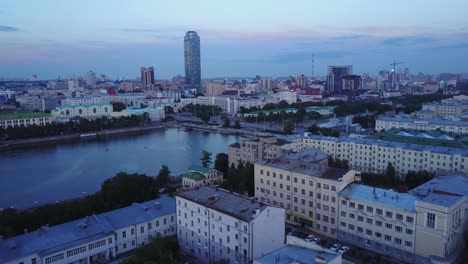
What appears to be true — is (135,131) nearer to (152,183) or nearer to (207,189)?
(152,183)

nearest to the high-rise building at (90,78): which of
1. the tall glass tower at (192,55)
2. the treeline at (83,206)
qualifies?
the tall glass tower at (192,55)

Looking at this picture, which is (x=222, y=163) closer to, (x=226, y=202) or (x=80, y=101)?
(x=226, y=202)

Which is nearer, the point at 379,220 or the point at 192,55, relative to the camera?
the point at 379,220

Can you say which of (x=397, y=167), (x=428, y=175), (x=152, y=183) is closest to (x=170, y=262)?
(x=152, y=183)

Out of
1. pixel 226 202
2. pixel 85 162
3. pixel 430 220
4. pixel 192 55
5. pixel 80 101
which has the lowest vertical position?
pixel 85 162

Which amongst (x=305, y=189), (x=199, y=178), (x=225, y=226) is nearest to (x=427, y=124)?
(x=199, y=178)

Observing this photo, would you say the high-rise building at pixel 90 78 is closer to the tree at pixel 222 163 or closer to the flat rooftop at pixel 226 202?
the tree at pixel 222 163

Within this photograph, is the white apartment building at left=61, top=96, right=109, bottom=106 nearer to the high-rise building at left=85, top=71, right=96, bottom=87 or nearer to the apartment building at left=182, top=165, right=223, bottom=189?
the apartment building at left=182, top=165, right=223, bottom=189

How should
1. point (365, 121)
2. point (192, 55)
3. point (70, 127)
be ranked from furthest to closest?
point (192, 55)
point (365, 121)
point (70, 127)
